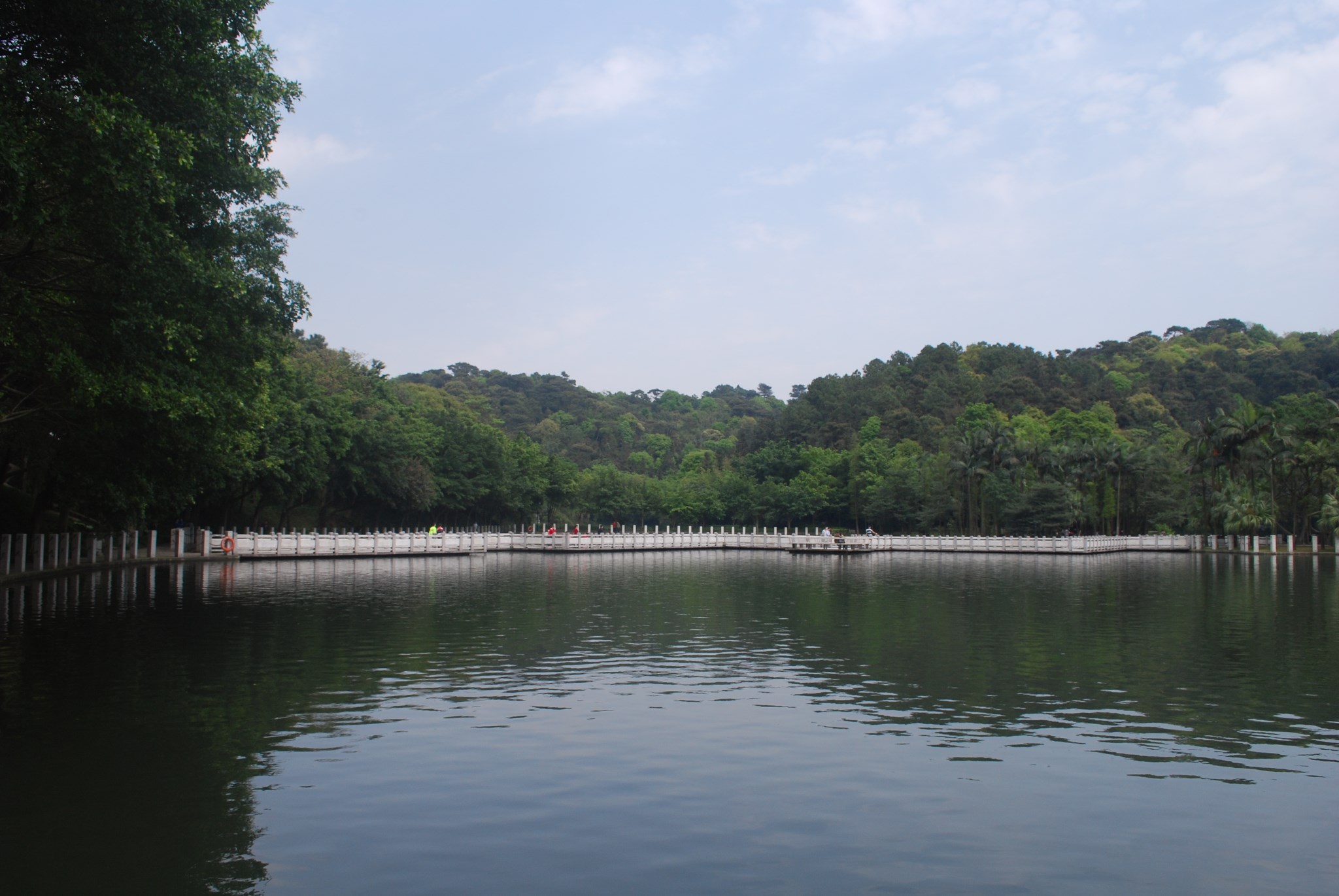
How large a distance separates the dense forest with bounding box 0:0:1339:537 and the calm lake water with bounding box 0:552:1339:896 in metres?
5.82

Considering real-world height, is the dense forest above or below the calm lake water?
above

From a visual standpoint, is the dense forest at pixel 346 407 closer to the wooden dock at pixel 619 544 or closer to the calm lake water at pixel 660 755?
the wooden dock at pixel 619 544

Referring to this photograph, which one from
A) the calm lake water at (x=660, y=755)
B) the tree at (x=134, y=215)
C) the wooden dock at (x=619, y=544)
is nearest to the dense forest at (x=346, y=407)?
the tree at (x=134, y=215)

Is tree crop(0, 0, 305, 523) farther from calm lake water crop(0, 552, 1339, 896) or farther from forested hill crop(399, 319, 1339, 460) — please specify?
forested hill crop(399, 319, 1339, 460)

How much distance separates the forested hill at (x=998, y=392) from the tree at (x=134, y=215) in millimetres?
93650

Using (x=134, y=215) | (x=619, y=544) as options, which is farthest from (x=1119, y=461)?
(x=134, y=215)

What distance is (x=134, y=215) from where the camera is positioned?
16.8 m

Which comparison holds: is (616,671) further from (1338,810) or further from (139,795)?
(1338,810)

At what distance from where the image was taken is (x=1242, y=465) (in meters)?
75.2

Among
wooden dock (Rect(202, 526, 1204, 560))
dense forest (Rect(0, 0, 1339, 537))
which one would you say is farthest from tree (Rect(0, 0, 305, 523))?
wooden dock (Rect(202, 526, 1204, 560))

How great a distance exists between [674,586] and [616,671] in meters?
20.1

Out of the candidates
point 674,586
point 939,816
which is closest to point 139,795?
point 939,816

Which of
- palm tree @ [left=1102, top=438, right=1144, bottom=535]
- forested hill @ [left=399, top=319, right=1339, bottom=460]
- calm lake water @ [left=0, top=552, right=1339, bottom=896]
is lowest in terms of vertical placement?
calm lake water @ [left=0, top=552, right=1339, bottom=896]

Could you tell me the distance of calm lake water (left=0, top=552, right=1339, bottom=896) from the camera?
27.0ft
